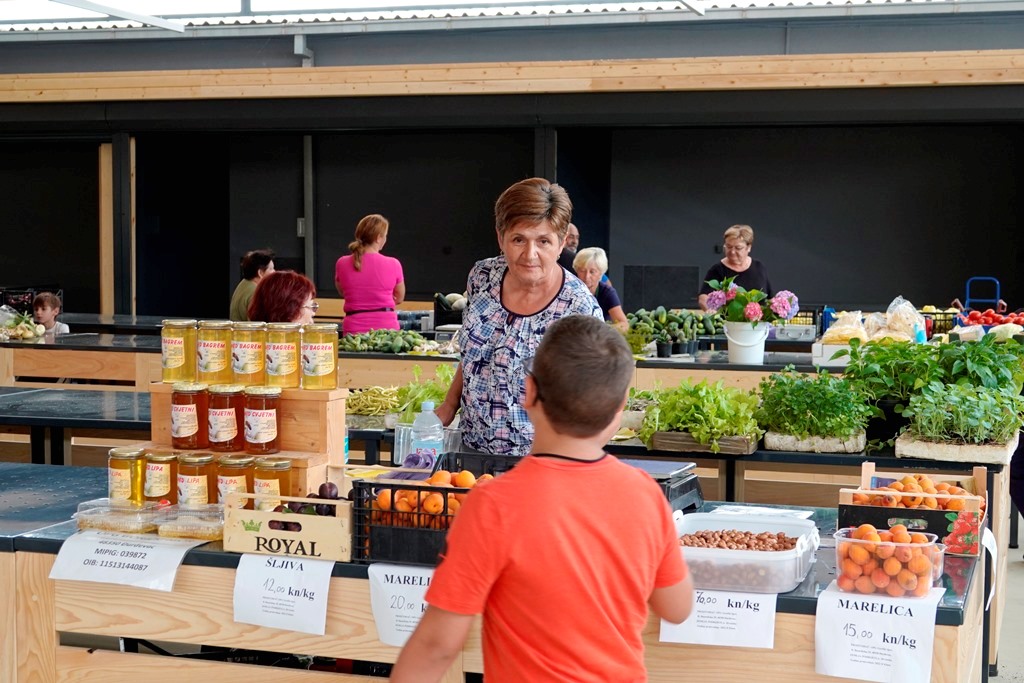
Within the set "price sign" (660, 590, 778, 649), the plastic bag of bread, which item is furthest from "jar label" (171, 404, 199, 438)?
the plastic bag of bread

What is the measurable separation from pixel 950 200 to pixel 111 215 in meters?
8.40

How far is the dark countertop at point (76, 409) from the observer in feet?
15.3

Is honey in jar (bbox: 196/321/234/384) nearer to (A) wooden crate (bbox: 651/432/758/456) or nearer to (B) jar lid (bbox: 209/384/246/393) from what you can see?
(B) jar lid (bbox: 209/384/246/393)

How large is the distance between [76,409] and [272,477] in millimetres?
2520

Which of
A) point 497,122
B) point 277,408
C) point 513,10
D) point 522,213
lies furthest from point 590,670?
point 513,10

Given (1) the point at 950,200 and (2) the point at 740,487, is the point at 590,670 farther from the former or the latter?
(1) the point at 950,200

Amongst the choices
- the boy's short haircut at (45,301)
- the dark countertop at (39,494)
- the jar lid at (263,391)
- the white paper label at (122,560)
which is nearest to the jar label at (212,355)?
the jar lid at (263,391)

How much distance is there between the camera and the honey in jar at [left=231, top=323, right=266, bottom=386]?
2.93 m

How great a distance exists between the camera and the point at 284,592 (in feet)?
8.54

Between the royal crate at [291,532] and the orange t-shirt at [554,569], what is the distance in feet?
2.48

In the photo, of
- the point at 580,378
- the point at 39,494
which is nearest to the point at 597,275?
the point at 39,494

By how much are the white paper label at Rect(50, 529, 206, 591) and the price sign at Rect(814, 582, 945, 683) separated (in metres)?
A: 1.41

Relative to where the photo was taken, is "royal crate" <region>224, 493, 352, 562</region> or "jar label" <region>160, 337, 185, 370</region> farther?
"jar label" <region>160, 337, 185, 370</region>

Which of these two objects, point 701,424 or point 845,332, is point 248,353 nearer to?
point 701,424
